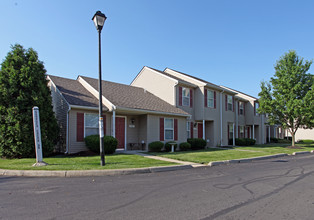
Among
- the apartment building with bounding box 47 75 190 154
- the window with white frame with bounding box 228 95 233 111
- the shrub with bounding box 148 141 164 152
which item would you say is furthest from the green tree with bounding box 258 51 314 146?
the shrub with bounding box 148 141 164 152

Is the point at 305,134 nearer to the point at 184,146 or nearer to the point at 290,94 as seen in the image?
the point at 290,94

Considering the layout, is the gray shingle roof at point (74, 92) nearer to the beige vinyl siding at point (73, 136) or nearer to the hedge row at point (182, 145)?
the beige vinyl siding at point (73, 136)

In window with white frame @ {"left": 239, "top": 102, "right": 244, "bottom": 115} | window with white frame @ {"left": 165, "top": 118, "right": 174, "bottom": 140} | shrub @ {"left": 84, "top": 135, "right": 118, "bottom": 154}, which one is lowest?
shrub @ {"left": 84, "top": 135, "right": 118, "bottom": 154}

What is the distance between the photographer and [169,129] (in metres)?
17.3

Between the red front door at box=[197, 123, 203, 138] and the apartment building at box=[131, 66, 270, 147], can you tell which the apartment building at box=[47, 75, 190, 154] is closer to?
the apartment building at box=[131, 66, 270, 147]

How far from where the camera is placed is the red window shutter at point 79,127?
13.5 meters

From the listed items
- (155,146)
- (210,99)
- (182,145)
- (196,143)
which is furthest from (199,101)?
(155,146)

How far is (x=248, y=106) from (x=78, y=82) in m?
20.1

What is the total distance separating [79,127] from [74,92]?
3069 mm

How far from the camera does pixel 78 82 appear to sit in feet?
60.5

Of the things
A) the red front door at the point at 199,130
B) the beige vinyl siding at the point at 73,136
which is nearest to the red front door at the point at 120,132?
the beige vinyl siding at the point at 73,136

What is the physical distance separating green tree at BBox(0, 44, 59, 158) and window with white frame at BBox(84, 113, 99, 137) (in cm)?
198

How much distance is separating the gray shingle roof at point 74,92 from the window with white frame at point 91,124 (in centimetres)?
69

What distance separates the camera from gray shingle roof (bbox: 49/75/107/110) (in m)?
13.9
